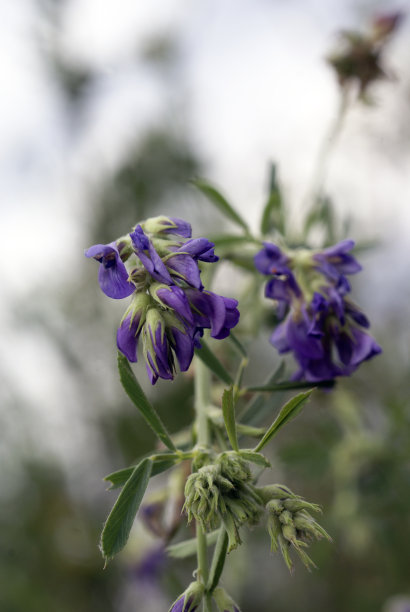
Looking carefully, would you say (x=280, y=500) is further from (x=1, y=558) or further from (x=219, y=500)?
(x=1, y=558)

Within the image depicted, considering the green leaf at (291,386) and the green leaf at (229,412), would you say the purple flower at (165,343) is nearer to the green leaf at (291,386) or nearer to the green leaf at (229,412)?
the green leaf at (229,412)

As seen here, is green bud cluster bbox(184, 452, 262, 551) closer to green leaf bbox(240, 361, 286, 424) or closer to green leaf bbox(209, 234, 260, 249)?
green leaf bbox(240, 361, 286, 424)

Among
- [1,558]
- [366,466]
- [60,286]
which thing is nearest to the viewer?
[366,466]

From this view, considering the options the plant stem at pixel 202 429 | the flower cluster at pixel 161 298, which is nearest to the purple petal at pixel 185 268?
the flower cluster at pixel 161 298

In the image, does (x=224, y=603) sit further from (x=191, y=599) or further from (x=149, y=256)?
(x=149, y=256)

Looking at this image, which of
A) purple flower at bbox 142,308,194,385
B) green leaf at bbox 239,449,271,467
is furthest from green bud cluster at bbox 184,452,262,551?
purple flower at bbox 142,308,194,385

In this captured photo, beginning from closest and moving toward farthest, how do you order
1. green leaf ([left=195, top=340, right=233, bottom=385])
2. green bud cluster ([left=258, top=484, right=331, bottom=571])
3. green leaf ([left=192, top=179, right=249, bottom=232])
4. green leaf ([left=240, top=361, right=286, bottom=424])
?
green bud cluster ([left=258, top=484, right=331, bottom=571]) < green leaf ([left=195, top=340, right=233, bottom=385]) < green leaf ([left=240, top=361, right=286, bottom=424]) < green leaf ([left=192, top=179, right=249, bottom=232])

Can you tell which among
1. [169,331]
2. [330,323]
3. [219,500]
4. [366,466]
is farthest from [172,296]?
[366,466]
